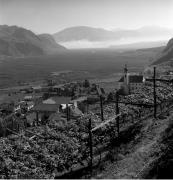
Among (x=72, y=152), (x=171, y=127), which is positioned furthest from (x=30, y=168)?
(x=171, y=127)

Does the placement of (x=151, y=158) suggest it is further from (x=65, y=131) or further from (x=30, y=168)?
(x=65, y=131)

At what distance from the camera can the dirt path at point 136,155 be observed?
8.03 m

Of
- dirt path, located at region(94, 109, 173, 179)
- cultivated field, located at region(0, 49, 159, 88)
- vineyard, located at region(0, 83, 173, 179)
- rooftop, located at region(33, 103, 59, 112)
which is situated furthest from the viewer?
cultivated field, located at region(0, 49, 159, 88)

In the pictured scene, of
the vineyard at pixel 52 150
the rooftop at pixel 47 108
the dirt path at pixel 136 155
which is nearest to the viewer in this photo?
the dirt path at pixel 136 155

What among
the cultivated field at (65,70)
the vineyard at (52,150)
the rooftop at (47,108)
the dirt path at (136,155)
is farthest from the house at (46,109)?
the cultivated field at (65,70)

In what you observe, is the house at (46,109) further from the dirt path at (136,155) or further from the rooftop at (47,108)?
the dirt path at (136,155)

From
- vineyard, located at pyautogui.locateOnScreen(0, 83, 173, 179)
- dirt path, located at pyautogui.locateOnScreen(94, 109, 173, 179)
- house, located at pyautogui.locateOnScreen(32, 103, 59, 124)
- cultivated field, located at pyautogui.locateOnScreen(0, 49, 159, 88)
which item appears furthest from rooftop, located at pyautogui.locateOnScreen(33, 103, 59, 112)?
cultivated field, located at pyautogui.locateOnScreen(0, 49, 159, 88)

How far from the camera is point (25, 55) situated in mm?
192625

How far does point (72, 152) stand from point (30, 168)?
6.23 feet

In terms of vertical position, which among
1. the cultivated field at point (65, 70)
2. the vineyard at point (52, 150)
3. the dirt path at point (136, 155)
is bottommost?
the cultivated field at point (65, 70)

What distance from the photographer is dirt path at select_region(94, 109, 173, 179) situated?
803 cm

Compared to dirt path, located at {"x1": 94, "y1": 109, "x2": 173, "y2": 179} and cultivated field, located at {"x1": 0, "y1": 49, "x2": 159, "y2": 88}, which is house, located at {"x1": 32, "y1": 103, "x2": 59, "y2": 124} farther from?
cultivated field, located at {"x1": 0, "y1": 49, "x2": 159, "y2": 88}

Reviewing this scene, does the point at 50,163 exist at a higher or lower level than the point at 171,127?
lower

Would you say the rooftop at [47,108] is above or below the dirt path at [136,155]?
below
